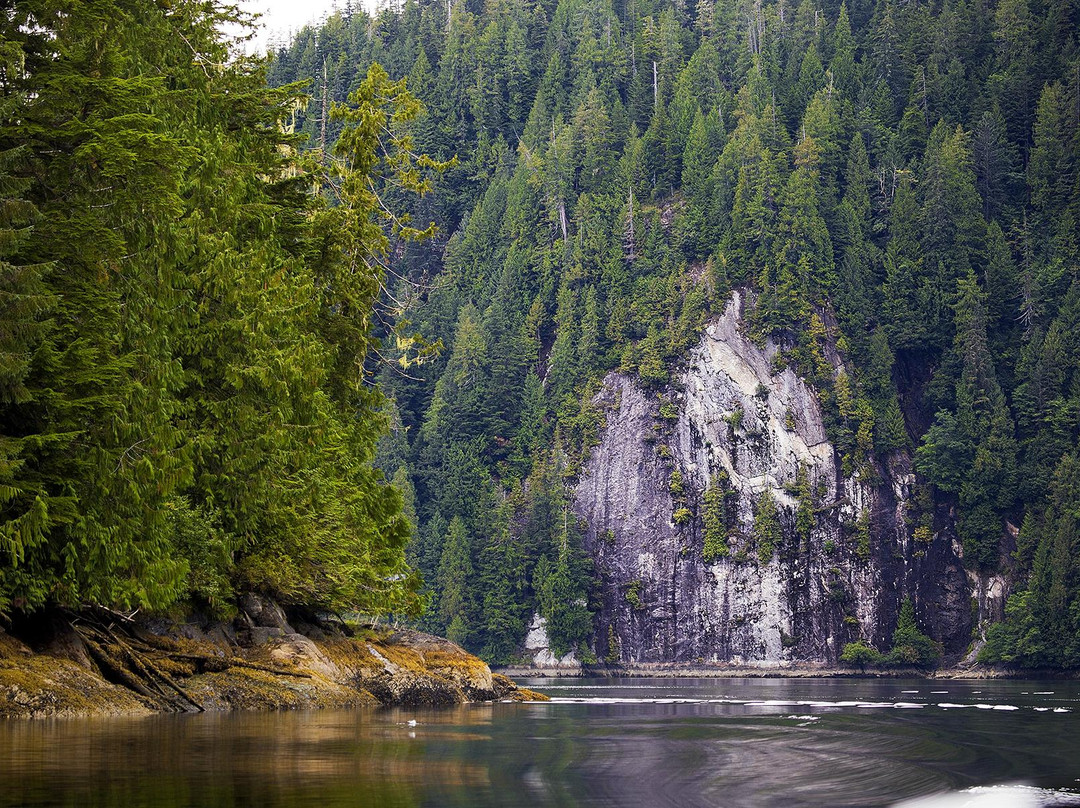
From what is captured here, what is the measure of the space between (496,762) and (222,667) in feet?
35.7

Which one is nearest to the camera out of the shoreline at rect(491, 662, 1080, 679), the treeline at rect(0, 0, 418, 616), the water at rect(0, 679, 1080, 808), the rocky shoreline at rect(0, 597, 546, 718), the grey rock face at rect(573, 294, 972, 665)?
the water at rect(0, 679, 1080, 808)

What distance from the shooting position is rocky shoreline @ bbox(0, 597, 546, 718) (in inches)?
904

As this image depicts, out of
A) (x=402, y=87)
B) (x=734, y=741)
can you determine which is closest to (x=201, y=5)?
(x=402, y=87)

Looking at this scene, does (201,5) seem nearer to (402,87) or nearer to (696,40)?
(402,87)

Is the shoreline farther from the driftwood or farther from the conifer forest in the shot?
the driftwood

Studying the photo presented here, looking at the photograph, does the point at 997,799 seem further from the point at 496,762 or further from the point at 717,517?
the point at 717,517

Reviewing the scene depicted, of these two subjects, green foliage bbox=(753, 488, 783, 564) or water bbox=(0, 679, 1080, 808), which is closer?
water bbox=(0, 679, 1080, 808)

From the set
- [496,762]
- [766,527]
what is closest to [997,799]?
[496,762]

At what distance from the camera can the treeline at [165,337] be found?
22.0m

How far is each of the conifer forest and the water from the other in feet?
23.8

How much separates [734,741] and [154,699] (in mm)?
10655

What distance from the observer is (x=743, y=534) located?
131 metres

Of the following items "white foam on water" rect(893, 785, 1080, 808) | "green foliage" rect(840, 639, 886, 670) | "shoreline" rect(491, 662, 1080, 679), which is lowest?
"shoreline" rect(491, 662, 1080, 679)

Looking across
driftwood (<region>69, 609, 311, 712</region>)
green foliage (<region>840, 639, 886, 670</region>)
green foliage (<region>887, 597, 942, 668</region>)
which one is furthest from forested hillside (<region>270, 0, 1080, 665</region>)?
driftwood (<region>69, 609, 311, 712</region>)
